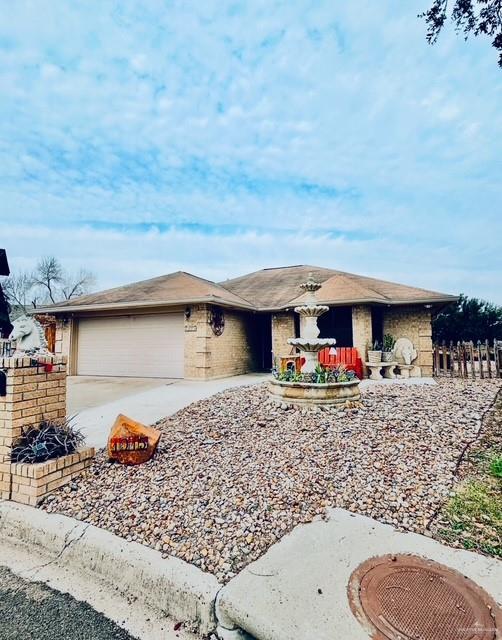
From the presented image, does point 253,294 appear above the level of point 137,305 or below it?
above

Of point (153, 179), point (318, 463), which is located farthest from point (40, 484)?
point (153, 179)

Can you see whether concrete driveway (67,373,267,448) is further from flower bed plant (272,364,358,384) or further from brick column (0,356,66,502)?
flower bed plant (272,364,358,384)

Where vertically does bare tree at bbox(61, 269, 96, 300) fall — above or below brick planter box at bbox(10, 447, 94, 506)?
above

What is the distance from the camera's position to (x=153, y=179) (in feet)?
39.7

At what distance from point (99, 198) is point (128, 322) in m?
4.46

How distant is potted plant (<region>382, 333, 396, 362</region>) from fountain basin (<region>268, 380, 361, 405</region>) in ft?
18.1

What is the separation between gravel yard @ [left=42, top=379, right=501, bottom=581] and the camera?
244cm

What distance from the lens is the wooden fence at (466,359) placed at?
1024cm

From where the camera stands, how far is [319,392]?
579cm

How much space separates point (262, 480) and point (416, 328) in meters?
9.98

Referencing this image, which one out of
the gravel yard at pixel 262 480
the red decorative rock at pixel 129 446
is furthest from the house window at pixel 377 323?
the red decorative rock at pixel 129 446

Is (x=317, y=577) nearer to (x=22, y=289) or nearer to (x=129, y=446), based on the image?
(x=129, y=446)

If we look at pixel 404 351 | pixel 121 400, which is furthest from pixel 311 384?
pixel 404 351

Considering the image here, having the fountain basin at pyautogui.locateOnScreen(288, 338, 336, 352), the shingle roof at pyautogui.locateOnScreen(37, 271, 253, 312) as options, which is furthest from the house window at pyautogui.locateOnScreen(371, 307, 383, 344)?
the fountain basin at pyautogui.locateOnScreen(288, 338, 336, 352)
